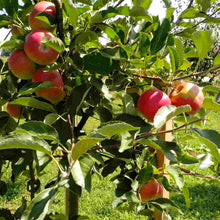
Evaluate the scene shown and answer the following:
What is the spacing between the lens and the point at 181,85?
792 mm

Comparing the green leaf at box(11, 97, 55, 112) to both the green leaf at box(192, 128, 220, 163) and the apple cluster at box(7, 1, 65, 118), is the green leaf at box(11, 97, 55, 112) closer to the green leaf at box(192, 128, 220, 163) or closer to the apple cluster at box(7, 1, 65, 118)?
the apple cluster at box(7, 1, 65, 118)

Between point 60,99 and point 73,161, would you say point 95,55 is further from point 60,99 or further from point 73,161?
point 73,161

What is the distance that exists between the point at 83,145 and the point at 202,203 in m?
2.91

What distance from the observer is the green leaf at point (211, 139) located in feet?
2.07

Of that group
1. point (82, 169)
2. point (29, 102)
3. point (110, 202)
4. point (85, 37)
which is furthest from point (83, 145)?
point (110, 202)

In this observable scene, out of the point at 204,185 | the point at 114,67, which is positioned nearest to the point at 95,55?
the point at 114,67

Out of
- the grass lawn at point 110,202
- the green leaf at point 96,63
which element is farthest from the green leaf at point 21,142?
the grass lawn at point 110,202

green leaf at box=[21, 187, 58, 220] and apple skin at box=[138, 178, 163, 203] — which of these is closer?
green leaf at box=[21, 187, 58, 220]

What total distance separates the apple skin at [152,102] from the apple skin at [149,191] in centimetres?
21

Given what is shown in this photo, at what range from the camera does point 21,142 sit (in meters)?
0.53

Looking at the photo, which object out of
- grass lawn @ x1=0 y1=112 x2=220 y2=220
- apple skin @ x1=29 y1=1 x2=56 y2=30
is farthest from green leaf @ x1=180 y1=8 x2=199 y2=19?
grass lawn @ x1=0 y1=112 x2=220 y2=220

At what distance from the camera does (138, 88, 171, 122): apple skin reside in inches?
29.3

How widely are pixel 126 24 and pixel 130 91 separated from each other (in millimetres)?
174

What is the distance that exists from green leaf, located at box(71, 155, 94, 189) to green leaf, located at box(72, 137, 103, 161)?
0.06 feet
